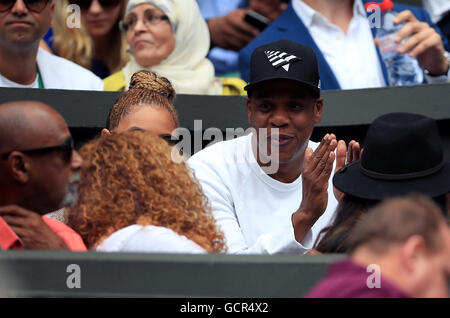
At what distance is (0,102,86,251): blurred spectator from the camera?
251 cm

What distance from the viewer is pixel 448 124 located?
165 inches

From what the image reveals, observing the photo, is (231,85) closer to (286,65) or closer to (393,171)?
(286,65)

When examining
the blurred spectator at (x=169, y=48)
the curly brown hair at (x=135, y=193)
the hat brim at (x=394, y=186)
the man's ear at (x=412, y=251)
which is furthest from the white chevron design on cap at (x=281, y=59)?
the man's ear at (x=412, y=251)

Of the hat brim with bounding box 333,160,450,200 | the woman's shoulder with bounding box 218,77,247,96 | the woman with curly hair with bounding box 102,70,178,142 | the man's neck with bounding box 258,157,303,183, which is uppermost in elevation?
the woman's shoulder with bounding box 218,77,247,96

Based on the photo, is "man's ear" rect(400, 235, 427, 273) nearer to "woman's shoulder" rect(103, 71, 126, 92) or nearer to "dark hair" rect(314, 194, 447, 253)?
"dark hair" rect(314, 194, 447, 253)

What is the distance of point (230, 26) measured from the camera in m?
5.18

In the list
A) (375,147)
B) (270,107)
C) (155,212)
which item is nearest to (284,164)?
(270,107)

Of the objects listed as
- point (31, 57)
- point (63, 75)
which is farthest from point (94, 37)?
point (31, 57)

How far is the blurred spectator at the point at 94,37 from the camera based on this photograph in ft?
15.5

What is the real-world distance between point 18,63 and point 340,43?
1.86m

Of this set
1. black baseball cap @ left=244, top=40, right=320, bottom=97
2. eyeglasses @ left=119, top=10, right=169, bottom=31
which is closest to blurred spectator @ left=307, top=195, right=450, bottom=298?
black baseball cap @ left=244, top=40, right=320, bottom=97

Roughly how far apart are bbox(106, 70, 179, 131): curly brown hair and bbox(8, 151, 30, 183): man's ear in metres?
0.98

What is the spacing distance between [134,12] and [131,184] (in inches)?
84.2

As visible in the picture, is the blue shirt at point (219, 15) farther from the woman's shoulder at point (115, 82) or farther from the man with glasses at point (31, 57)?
the man with glasses at point (31, 57)
